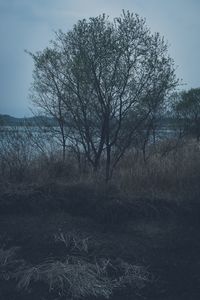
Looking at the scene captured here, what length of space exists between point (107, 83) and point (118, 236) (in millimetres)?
3857

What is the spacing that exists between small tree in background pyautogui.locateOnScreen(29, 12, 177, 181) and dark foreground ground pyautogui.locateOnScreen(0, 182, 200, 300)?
6.45 feet

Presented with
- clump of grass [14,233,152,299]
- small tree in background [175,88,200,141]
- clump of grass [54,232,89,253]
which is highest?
small tree in background [175,88,200,141]

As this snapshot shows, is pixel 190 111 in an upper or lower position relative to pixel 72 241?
upper

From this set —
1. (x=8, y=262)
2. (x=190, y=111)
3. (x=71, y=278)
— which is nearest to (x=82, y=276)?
(x=71, y=278)

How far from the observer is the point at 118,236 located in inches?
282

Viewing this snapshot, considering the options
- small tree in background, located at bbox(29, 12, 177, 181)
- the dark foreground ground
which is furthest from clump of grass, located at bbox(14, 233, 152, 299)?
small tree in background, located at bbox(29, 12, 177, 181)

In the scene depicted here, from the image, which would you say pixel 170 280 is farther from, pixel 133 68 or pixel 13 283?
pixel 133 68

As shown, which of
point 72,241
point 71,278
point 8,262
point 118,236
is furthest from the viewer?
point 118,236

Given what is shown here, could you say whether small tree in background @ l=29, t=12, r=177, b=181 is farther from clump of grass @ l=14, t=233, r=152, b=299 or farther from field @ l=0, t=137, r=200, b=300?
clump of grass @ l=14, t=233, r=152, b=299

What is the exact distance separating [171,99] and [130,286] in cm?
636

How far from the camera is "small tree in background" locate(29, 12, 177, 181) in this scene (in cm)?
984

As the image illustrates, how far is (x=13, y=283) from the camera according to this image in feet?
18.1

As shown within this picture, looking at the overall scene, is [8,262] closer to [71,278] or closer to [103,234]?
[71,278]

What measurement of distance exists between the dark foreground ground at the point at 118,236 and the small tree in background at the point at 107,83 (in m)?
1.97
